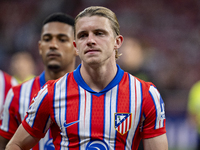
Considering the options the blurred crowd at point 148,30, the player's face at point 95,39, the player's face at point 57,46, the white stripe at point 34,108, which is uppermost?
the blurred crowd at point 148,30

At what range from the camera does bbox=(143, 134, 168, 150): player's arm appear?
85.4 inches

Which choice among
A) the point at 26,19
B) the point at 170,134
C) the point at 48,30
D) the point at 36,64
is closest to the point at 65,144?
the point at 48,30

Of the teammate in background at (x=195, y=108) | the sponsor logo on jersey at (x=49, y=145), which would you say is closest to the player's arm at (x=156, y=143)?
the sponsor logo on jersey at (x=49, y=145)

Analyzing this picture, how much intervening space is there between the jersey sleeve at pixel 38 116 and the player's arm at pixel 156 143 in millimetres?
747

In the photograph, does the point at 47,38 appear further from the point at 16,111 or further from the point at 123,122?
the point at 123,122

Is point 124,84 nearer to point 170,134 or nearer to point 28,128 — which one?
point 28,128

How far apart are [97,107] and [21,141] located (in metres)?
0.61

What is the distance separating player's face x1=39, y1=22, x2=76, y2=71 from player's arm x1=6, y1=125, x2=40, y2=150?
1.03m

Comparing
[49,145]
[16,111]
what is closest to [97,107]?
[49,145]

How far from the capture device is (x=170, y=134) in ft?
20.8

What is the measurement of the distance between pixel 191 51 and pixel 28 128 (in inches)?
341

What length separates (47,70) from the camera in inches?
126

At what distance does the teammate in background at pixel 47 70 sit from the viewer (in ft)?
9.62

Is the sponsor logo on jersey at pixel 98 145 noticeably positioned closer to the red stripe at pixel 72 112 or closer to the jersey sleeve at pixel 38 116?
the red stripe at pixel 72 112
